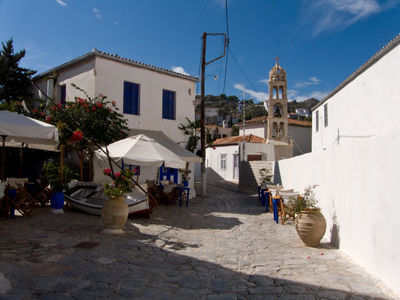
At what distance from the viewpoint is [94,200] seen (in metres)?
9.42

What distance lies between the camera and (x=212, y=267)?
5176 mm

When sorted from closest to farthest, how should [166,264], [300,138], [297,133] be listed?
[166,264]
[297,133]
[300,138]

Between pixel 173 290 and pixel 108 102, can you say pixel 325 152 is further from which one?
pixel 108 102

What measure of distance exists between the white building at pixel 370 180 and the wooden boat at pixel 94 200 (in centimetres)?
486

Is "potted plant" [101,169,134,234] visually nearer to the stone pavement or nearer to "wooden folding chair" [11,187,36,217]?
the stone pavement

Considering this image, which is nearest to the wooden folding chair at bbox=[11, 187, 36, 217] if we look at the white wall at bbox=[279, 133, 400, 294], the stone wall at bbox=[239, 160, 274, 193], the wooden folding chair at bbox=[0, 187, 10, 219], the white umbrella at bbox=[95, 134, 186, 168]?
the wooden folding chair at bbox=[0, 187, 10, 219]

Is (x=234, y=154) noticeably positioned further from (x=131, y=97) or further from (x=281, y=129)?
(x=131, y=97)

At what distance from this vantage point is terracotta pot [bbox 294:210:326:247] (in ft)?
20.5

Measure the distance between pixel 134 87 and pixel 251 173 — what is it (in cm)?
906

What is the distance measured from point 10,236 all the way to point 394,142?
22.7 ft

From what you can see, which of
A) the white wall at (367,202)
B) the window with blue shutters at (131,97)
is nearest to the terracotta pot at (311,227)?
the white wall at (367,202)

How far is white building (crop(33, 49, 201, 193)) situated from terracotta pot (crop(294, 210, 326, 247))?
25.2ft

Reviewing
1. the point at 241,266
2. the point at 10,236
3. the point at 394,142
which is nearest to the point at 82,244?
the point at 10,236

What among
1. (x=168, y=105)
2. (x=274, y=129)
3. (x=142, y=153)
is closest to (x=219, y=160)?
(x=274, y=129)
